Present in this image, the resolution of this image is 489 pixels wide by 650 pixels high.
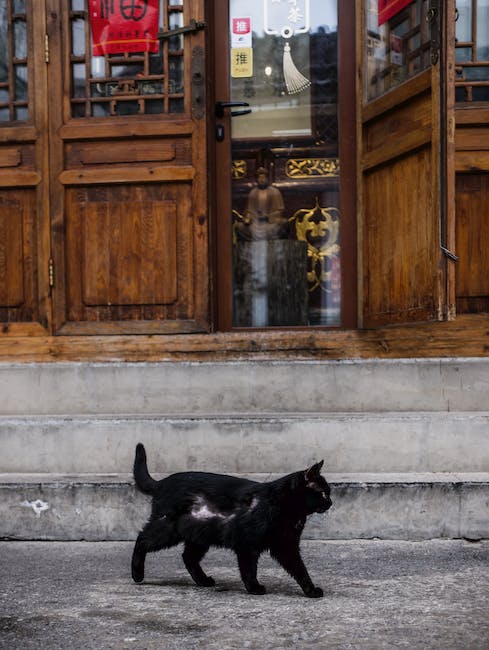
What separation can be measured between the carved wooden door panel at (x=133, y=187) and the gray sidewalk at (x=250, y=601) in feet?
6.36

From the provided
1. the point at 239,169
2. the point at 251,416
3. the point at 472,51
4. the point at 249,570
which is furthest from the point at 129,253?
the point at 249,570

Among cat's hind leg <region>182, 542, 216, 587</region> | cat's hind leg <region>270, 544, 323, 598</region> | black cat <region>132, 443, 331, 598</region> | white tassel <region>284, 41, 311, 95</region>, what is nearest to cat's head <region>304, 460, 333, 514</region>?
black cat <region>132, 443, 331, 598</region>

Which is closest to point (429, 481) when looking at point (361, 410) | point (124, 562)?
point (361, 410)

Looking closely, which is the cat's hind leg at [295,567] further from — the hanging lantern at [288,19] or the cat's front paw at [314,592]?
the hanging lantern at [288,19]

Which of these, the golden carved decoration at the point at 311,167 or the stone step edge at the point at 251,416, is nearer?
the stone step edge at the point at 251,416

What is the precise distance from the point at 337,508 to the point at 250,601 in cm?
105

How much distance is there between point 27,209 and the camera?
19.2 feet

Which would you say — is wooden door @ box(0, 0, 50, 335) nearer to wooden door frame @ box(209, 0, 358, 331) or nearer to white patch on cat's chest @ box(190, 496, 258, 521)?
wooden door frame @ box(209, 0, 358, 331)

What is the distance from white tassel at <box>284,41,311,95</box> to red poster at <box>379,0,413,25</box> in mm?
897

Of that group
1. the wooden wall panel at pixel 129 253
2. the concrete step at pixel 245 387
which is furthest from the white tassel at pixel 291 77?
the concrete step at pixel 245 387

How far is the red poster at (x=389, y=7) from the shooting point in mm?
5461

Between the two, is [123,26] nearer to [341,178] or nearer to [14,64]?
[14,64]

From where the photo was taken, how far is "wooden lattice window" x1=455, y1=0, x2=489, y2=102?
227 inches

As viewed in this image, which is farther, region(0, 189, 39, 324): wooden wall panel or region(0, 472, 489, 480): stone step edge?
region(0, 189, 39, 324): wooden wall panel
